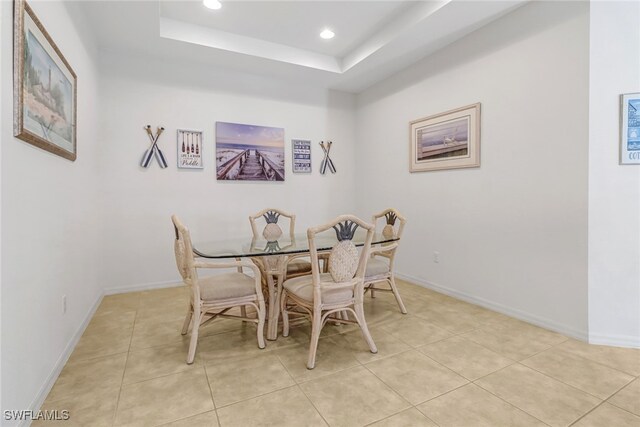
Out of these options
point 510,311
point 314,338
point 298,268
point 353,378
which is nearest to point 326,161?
point 298,268

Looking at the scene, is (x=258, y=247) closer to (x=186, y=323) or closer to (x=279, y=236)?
(x=279, y=236)

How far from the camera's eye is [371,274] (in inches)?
107

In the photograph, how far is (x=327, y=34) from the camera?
3.47 m

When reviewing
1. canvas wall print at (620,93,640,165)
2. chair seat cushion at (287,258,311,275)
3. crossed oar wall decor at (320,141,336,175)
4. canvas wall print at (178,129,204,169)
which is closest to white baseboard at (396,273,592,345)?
canvas wall print at (620,93,640,165)

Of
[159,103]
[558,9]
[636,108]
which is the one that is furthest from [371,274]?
[159,103]

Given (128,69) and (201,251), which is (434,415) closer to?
(201,251)

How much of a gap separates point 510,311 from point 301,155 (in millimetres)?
3163

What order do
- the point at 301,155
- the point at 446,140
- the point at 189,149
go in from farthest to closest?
1. the point at 301,155
2. the point at 189,149
3. the point at 446,140

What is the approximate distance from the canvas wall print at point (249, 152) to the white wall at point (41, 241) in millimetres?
1453

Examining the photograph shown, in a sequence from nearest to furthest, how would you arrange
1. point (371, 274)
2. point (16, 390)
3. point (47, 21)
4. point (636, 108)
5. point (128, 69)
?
point (16, 390), point (47, 21), point (636, 108), point (371, 274), point (128, 69)

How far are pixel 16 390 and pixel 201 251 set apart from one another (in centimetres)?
111

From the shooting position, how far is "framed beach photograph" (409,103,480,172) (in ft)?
10.2

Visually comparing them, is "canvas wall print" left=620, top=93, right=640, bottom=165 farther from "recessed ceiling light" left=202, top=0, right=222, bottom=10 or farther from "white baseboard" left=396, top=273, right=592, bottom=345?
"recessed ceiling light" left=202, top=0, right=222, bottom=10

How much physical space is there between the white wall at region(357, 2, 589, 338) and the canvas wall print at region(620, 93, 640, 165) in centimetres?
21
